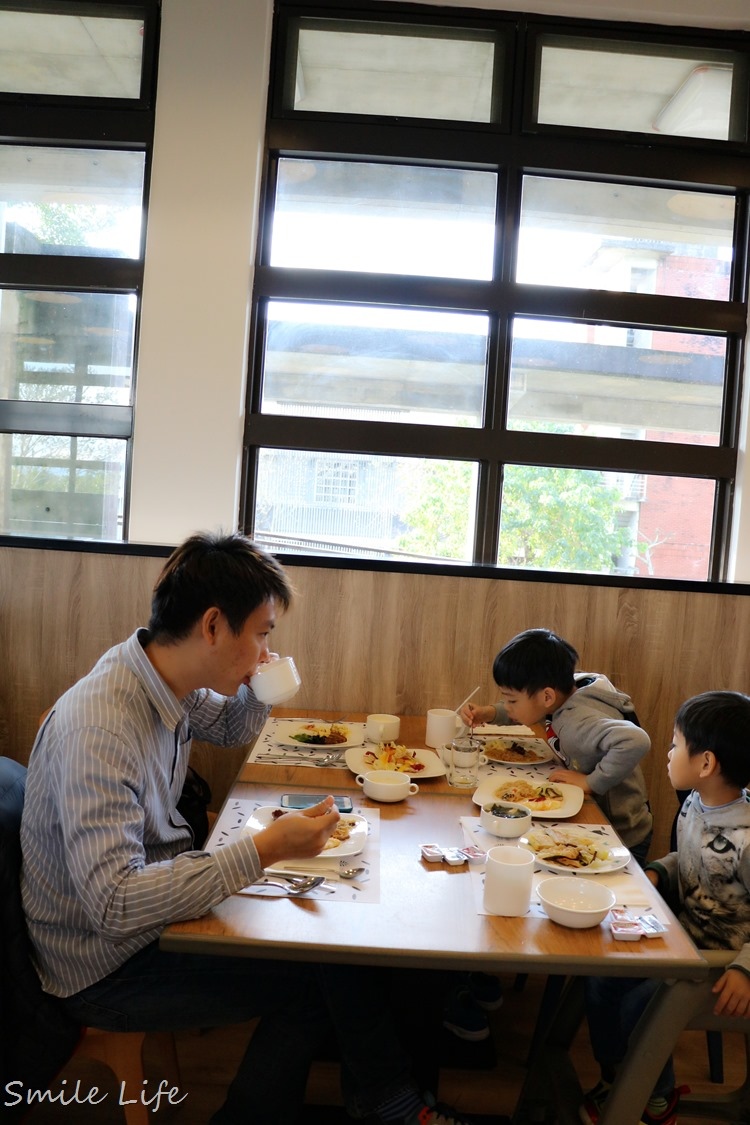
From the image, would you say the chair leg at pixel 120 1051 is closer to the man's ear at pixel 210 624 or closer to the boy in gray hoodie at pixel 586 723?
the man's ear at pixel 210 624

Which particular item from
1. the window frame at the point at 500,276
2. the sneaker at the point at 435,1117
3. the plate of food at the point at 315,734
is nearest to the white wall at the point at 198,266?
the window frame at the point at 500,276

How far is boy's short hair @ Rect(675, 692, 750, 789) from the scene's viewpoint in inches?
65.7

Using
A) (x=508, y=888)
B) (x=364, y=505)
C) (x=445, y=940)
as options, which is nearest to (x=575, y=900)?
(x=508, y=888)

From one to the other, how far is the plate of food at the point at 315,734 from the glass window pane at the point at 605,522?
1.22 metres

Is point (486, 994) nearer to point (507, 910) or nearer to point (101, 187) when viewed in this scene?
point (507, 910)

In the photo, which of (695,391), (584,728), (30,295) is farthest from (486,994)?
(30,295)

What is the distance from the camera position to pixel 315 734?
7.17ft

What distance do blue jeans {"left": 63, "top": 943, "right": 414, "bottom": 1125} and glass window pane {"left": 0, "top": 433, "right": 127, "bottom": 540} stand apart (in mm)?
2024

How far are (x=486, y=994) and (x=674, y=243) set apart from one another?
8.94 ft

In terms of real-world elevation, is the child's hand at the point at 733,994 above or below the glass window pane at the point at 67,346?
below

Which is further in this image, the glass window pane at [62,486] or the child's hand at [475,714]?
the glass window pane at [62,486]

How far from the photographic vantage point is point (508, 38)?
3250 millimetres

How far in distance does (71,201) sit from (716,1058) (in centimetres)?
346

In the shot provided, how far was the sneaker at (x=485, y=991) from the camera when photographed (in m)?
2.33
